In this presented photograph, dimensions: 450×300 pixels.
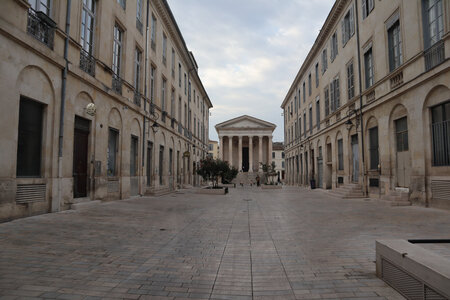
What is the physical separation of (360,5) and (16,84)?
17.7m

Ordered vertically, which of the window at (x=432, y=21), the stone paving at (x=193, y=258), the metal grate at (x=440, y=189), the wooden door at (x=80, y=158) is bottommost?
the stone paving at (x=193, y=258)

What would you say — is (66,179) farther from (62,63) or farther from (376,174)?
(376,174)

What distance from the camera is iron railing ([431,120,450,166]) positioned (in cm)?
1010

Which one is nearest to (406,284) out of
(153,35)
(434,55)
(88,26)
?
(434,55)

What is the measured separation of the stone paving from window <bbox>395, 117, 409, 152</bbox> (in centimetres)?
588

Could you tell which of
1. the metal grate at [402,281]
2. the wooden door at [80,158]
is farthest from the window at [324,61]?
the metal grate at [402,281]

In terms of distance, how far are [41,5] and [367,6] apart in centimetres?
1591

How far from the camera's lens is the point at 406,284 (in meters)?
3.02

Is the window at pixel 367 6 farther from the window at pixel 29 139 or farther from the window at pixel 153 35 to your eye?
the window at pixel 29 139

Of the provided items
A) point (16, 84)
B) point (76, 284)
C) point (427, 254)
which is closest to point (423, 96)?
point (427, 254)

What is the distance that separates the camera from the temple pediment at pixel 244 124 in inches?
2474

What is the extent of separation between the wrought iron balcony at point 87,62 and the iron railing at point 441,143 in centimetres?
1292

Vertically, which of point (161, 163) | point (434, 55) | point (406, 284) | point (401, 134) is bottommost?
point (406, 284)

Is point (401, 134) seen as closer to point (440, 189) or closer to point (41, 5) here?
point (440, 189)
